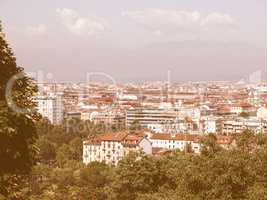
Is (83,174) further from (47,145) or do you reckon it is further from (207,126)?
(207,126)

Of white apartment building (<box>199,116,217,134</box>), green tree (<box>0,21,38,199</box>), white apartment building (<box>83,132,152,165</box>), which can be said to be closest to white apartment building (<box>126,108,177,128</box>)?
white apartment building (<box>199,116,217,134</box>)

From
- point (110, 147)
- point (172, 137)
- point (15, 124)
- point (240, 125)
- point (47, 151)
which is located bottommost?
point (47, 151)

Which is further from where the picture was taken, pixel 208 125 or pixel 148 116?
pixel 148 116

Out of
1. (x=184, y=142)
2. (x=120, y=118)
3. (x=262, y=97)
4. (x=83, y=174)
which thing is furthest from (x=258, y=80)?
(x=83, y=174)

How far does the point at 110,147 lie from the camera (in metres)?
42.8

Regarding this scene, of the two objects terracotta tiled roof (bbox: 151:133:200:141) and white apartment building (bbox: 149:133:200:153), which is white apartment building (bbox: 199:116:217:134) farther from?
A: white apartment building (bbox: 149:133:200:153)

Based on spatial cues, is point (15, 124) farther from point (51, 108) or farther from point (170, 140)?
point (51, 108)

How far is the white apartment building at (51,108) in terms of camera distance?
72.9m

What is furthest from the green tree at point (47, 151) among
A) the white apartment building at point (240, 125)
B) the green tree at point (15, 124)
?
the green tree at point (15, 124)

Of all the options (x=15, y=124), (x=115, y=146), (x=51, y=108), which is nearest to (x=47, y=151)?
(x=115, y=146)

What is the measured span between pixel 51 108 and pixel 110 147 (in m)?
31.8

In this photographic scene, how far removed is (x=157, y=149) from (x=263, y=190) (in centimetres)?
3450

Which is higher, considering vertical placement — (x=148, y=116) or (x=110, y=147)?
(x=148, y=116)

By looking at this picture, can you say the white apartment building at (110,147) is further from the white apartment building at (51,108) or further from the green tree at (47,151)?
the white apartment building at (51,108)
